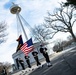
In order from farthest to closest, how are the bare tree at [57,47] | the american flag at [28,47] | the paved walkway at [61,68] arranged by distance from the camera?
1. the bare tree at [57,47]
2. the american flag at [28,47]
3. the paved walkway at [61,68]

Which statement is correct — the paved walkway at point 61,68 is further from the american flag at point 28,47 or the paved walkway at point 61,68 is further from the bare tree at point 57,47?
the bare tree at point 57,47

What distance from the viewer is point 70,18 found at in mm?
49531

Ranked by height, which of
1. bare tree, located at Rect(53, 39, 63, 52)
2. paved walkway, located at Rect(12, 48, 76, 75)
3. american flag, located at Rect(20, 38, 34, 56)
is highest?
american flag, located at Rect(20, 38, 34, 56)

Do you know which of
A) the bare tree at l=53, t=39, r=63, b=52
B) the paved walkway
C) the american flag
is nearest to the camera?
the paved walkway

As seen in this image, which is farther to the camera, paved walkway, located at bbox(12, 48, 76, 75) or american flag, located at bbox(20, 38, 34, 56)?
american flag, located at bbox(20, 38, 34, 56)

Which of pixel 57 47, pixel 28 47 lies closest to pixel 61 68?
pixel 28 47

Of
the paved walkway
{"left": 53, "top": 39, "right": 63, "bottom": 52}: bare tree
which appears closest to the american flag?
the paved walkway

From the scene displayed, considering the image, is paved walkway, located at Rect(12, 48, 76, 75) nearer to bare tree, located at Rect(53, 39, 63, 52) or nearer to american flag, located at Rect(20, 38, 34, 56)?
american flag, located at Rect(20, 38, 34, 56)

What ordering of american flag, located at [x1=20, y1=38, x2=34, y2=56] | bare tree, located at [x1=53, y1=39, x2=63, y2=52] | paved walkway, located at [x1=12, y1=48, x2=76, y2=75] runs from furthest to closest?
bare tree, located at [x1=53, y1=39, x2=63, y2=52] → american flag, located at [x1=20, y1=38, x2=34, y2=56] → paved walkway, located at [x1=12, y1=48, x2=76, y2=75]

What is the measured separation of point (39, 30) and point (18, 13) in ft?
67.2

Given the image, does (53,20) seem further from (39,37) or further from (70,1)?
(70,1)

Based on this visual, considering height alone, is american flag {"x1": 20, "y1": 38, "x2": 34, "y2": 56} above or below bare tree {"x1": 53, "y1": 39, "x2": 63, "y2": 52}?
above

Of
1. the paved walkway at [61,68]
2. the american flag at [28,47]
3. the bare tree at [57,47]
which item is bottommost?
the bare tree at [57,47]

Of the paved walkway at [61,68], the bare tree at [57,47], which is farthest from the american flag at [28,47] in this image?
the bare tree at [57,47]
